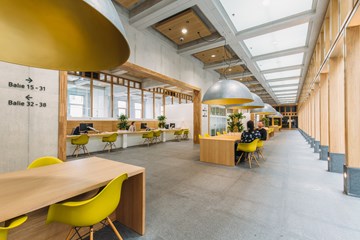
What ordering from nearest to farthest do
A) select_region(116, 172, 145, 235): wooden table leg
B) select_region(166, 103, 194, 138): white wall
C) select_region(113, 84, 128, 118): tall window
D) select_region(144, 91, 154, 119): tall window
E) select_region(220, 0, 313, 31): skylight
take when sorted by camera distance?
select_region(116, 172, 145, 235): wooden table leg → select_region(220, 0, 313, 31): skylight → select_region(113, 84, 128, 118): tall window → select_region(166, 103, 194, 138): white wall → select_region(144, 91, 154, 119): tall window

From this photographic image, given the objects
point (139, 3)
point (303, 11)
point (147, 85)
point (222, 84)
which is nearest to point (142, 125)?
point (147, 85)

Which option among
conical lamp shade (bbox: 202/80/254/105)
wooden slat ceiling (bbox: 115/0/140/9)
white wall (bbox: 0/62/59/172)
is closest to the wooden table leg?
conical lamp shade (bbox: 202/80/254/105)

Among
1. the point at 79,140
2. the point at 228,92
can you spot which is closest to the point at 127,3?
the point at 228,92

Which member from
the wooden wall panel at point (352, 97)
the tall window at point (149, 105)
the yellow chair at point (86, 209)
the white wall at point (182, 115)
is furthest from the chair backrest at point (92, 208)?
the tall window at point (149, 105)

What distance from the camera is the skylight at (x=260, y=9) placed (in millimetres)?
4180

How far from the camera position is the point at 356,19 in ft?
9.10

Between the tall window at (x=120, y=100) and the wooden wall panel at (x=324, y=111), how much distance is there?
10.6 m

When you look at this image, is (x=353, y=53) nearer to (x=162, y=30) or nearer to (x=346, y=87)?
(x=346, y=87)

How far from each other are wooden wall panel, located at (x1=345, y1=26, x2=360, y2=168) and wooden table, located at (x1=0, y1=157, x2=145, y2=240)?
3847 millimetres

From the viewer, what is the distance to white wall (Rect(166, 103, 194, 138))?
12.2 meters

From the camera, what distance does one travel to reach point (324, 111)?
5422 millimetres

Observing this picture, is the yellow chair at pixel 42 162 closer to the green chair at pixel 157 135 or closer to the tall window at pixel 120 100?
the green chair at pixel 157 135

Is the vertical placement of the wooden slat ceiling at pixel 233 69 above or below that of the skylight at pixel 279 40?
above

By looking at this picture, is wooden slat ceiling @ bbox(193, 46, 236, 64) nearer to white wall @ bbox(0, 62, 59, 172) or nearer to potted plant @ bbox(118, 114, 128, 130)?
potted plant @ bbox(118, 114, 128, 130)
